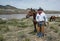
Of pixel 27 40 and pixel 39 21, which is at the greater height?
pixel 39 21

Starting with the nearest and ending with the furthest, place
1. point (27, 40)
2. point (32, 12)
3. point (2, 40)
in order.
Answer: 1. point (27, 40)
2. point (2, 40)
3. point (32, 12)

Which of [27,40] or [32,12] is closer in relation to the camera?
[27,40]

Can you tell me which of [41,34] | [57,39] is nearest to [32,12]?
[41,34]

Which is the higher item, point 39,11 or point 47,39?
point 39,11

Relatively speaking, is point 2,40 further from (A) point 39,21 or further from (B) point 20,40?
(A) point 39,21

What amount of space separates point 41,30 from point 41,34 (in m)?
0.36

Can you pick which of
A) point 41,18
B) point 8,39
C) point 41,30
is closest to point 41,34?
point 41,30

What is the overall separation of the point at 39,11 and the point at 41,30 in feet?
4.11

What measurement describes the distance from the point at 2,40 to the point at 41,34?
2448mm

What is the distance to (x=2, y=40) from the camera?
1202 centimetres

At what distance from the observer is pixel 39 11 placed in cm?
1162

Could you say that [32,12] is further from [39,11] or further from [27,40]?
[27,40]

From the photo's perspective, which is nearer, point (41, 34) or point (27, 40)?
point (27, 40)

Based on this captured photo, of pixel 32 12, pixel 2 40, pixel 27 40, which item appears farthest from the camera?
pixel 32 12
